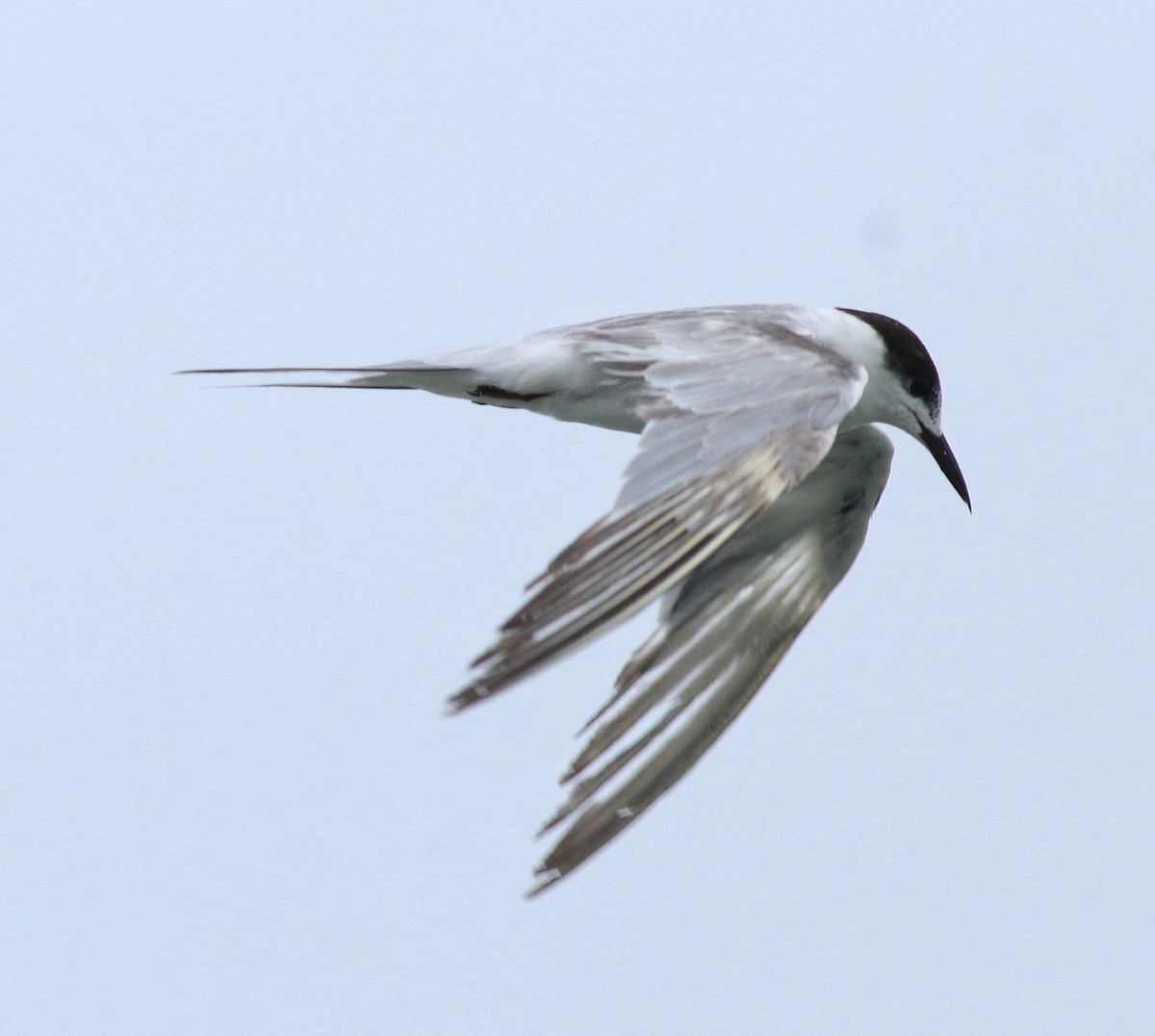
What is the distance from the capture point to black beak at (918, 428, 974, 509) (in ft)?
22.0

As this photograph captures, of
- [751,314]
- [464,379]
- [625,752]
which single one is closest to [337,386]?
[464,379]

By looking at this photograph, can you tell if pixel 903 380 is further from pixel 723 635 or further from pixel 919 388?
pixel 723 635

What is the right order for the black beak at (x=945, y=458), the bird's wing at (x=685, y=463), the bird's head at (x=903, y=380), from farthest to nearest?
the black beak at (x=945, y=458) → the bird's head at (x=903, y=380) → the bird's wing at (x=685, y=463)

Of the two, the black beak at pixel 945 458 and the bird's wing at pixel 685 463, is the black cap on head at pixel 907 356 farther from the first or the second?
the bird's wing at pixel 685 463

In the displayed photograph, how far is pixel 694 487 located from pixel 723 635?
1327mm

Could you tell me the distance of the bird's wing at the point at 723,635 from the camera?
5.11 meters

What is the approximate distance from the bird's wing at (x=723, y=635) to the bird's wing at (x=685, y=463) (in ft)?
2.02

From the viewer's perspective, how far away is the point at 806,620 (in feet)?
20.2

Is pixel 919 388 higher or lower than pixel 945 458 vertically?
higher

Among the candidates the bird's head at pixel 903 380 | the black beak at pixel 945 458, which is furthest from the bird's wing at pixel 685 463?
the black beak at pixel 945 458

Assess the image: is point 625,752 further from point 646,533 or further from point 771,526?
point 771,526

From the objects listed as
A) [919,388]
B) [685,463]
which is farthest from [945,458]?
[685,463]

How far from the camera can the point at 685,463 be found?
4766 mm

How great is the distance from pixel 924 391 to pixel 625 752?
2021mm
